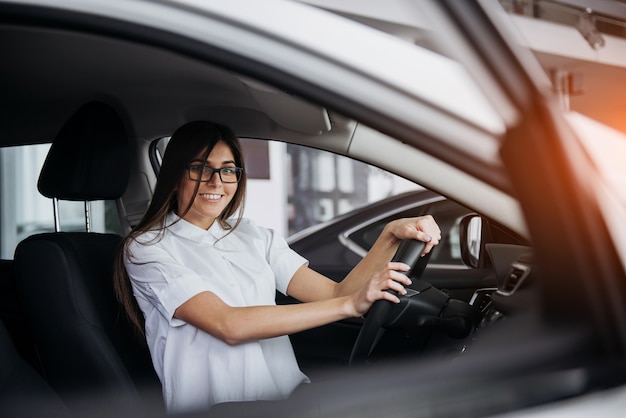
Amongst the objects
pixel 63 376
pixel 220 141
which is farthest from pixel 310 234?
pixel 63 376

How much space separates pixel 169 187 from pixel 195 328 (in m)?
0.40

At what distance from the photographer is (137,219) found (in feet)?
9.21

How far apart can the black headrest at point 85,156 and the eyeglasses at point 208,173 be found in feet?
0.82

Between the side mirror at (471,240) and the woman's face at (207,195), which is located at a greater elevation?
the woman's face at (207,195)

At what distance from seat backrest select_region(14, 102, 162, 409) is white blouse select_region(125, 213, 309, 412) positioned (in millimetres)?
102

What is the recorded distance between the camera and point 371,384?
3.01 feet

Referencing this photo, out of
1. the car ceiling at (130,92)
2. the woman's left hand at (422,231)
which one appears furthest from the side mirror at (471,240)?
the car ceiling at (130,92)

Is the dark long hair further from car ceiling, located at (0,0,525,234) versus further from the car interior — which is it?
car ceiling, located at (0,0,525,234)

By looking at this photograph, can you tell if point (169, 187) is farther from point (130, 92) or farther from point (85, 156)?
point (130, 92)

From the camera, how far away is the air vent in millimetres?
1138

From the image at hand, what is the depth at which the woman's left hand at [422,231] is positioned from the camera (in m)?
1.66

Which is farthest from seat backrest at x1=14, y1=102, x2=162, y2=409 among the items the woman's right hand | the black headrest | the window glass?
the window glass

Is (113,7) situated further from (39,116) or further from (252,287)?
(39,116)

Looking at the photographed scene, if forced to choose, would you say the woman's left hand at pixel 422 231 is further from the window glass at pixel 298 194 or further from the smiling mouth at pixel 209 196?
the window glass at pixel 298 194
